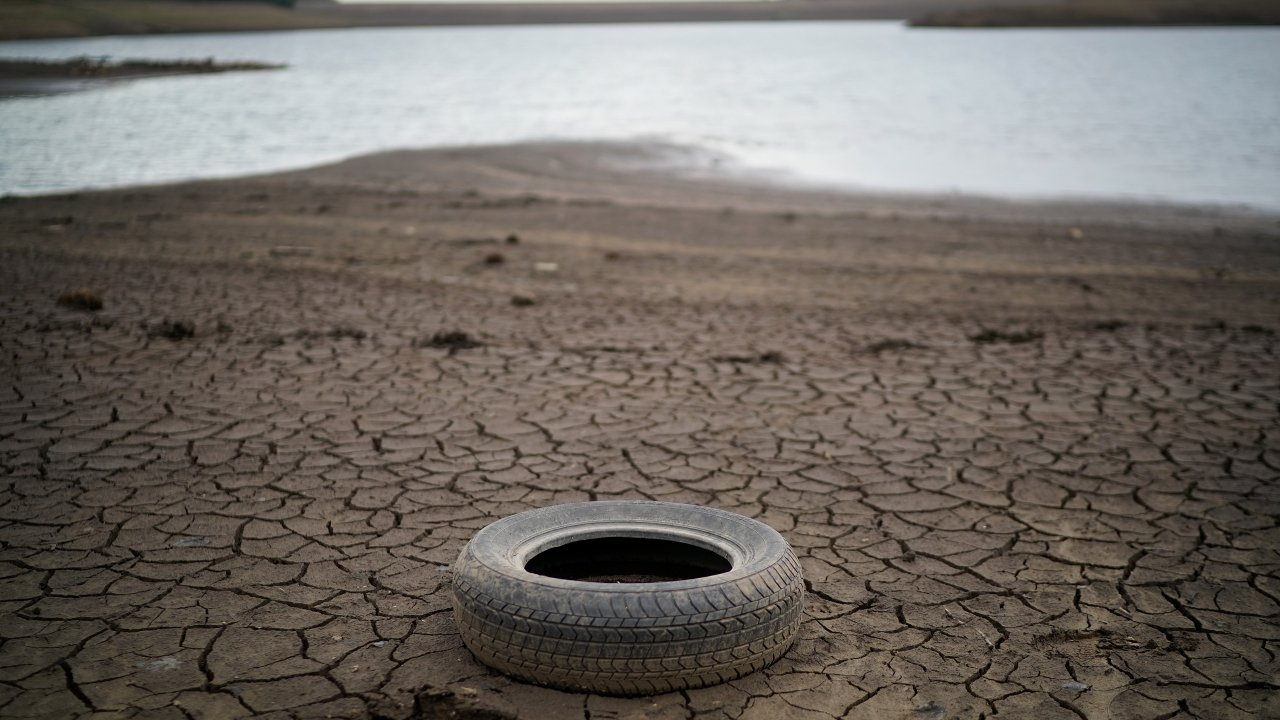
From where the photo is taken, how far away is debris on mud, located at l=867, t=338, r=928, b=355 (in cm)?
A: 759

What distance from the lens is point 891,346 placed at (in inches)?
301

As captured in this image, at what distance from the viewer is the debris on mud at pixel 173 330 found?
7.34m

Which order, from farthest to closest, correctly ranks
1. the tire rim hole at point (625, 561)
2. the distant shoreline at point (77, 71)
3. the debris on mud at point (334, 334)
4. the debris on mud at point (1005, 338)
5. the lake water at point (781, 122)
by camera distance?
the distant shoreline at point (77, 71) < the lake water at point (781, 122) < the debris on mud at point (1005, 338) < the debris on mud at point (334, 334) < the tire rim hole at point (625, 561)

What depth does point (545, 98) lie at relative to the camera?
40.8 metres

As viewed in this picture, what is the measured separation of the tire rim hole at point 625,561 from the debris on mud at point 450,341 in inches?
148

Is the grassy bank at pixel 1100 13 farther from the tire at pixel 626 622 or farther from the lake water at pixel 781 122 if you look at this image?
the tire at pixel 626 622

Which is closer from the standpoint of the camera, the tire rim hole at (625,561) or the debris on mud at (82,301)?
the tire rim hole at (625,561)

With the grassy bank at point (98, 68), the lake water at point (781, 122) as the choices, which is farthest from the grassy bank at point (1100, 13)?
the grassy bank at point (98, 68)

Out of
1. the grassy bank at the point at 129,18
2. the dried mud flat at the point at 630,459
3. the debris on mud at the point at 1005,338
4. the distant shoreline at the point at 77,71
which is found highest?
the grassy bank at the point at 129,18

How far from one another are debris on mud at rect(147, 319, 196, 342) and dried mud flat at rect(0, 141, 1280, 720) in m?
0.03

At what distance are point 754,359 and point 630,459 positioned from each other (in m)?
2.23

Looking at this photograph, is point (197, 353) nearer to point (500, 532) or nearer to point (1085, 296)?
point (500, 532)

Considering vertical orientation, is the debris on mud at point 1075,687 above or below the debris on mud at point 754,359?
below

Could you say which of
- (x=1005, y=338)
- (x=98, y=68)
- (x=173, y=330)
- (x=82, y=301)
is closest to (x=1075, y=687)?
(x=1005, y=338)
